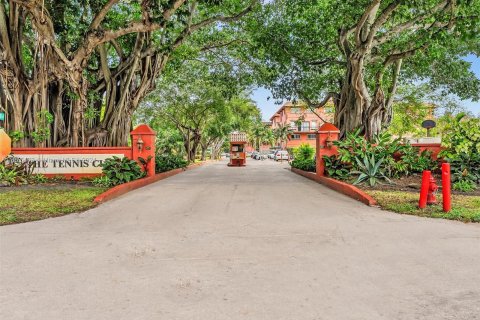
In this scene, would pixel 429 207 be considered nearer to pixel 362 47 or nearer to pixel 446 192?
pixel 446 192

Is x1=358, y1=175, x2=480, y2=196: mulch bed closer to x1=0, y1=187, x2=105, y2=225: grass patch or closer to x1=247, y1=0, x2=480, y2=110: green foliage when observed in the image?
x1=247, y1=0, x2=480, y2=110: green foliage

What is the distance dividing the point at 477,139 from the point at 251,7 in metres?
9.21

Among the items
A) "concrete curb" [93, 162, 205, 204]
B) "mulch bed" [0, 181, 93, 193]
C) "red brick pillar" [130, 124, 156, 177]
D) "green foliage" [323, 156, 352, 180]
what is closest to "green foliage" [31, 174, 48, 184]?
"mulch bed" [0, 181, 93, 193]

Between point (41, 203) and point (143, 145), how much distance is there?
20.3 feet

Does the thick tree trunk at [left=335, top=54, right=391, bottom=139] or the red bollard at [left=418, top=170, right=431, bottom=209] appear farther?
the thick tree trunk at [left=335, top=54, right=391, bottom=139]

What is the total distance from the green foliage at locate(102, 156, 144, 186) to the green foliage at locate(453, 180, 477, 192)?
899 cm

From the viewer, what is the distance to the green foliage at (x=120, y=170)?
1138 cm

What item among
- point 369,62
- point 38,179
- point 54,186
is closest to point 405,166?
point 369,62

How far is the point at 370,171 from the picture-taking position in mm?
10953

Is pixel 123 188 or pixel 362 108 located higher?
pixel 362 108

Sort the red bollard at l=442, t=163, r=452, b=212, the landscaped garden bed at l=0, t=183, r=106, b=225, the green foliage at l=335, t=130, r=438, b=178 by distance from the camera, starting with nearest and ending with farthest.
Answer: the landscaped garden bed at l=0, t=183, r=106, b=225 < the red bollard at l=442, t=163, r=452, b=212 < the green foliage at l=335, t=130, r=438, b=178

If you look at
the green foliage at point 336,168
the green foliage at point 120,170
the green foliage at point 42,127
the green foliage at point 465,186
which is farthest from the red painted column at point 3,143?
the green foliage at point 465,186

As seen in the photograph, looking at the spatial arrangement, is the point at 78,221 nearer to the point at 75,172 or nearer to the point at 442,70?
the point at 75,172

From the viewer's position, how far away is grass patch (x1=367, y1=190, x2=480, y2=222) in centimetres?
664
